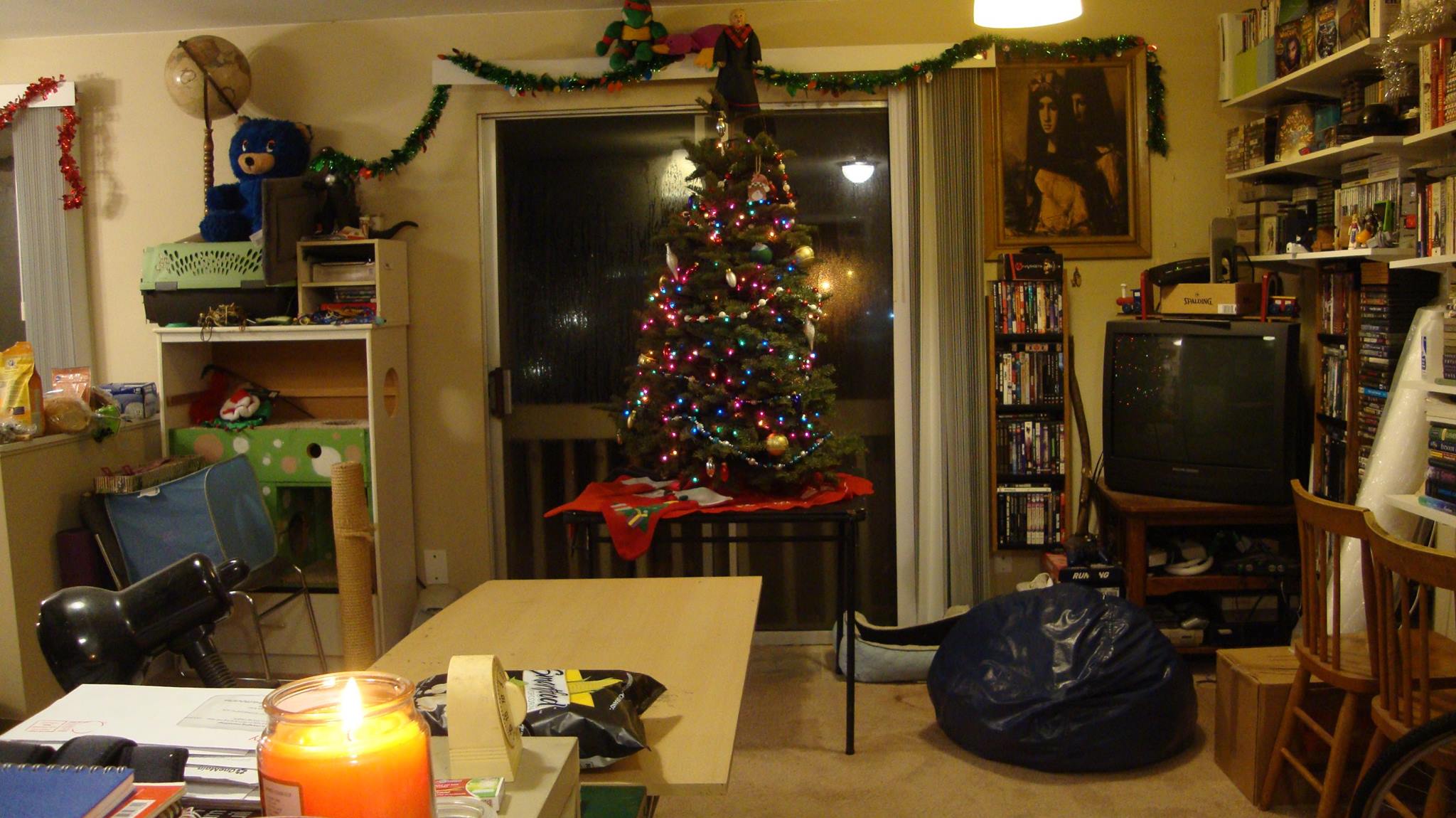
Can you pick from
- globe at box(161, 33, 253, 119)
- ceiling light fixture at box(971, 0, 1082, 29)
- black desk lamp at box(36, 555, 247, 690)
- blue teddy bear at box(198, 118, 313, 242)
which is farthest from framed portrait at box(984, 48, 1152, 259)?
black desk lamp at box(36, 555, 247, 690)

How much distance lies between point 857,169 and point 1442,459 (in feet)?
7.44

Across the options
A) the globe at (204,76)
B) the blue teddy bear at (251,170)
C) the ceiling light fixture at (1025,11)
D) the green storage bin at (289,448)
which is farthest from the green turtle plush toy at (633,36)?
the ceiling light fixture at (1025,11)

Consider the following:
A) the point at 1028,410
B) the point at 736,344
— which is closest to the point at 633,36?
the point at 736,344

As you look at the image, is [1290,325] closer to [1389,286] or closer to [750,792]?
[1389,286]

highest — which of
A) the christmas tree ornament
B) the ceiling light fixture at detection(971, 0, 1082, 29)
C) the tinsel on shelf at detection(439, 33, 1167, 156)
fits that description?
the tinsel on shelf at detection(439, 33, 1167, 156)

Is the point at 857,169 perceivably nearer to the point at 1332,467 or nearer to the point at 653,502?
the point at 653,502

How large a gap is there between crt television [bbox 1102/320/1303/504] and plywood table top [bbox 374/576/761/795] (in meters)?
1.99

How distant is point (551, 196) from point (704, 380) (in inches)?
50.3

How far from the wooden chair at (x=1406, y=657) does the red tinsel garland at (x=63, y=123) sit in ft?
14.9

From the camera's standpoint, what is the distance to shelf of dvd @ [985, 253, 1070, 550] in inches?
161

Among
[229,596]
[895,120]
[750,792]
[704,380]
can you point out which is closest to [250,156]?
[704,380]

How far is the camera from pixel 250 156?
4086mm

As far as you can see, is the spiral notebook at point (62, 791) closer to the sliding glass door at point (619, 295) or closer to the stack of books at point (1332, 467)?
the stack of books at point (1332, 467)

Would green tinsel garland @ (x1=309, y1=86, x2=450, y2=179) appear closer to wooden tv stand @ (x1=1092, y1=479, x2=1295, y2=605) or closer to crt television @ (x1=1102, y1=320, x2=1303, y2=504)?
crt television @ (x1=1102, y1=320, x2=1303, y2=504)
